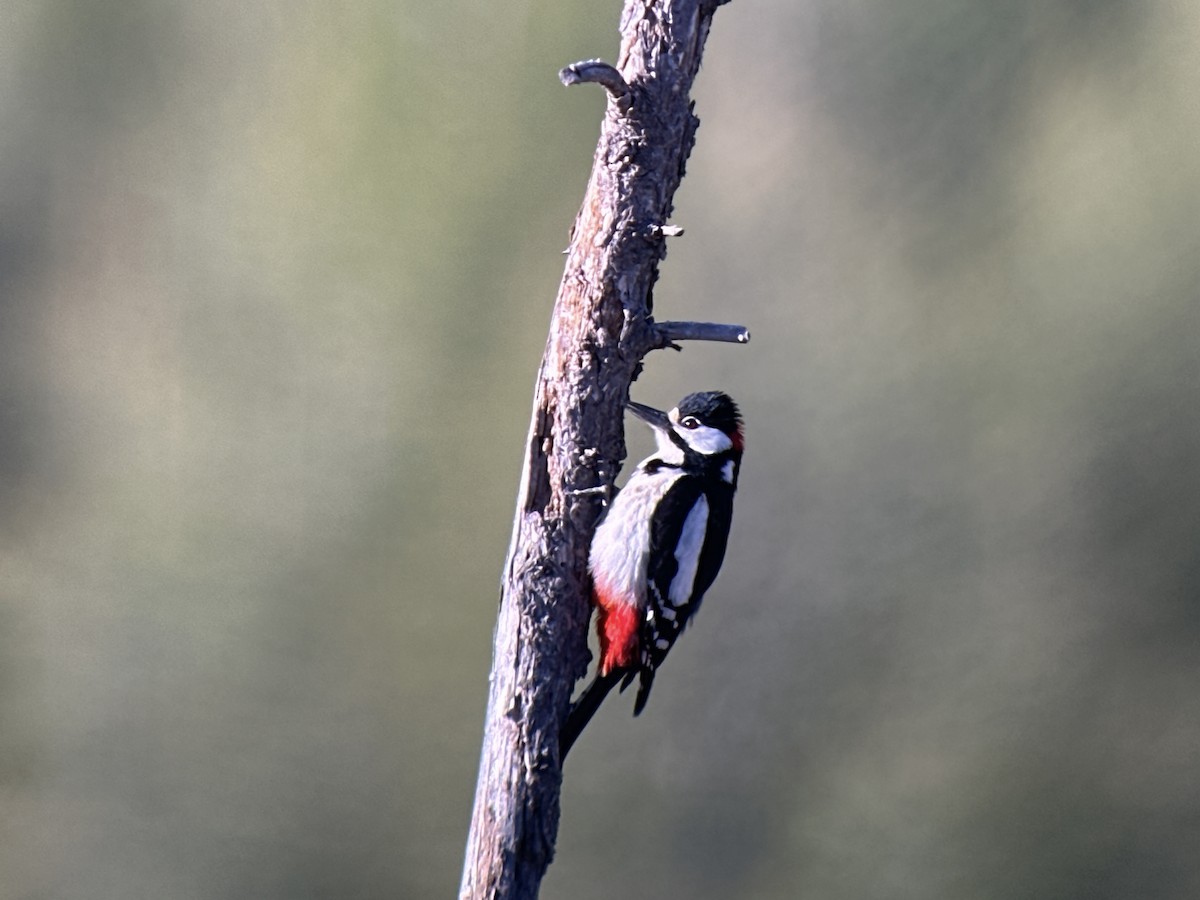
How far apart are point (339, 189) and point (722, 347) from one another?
1.29m

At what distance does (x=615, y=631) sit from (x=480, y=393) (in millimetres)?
1271

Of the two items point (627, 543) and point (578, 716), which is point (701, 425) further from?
point (578, 716)

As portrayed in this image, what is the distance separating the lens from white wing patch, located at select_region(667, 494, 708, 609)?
2.55 m

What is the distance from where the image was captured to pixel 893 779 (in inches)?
146

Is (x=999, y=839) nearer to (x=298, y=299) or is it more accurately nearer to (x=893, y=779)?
(x=893, y=779)

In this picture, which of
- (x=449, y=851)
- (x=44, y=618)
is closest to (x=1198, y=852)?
(x=449, y=851)

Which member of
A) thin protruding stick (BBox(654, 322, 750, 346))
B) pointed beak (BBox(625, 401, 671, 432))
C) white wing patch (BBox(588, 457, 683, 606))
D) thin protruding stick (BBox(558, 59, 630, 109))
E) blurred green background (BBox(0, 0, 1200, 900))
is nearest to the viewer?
thin protruding stick (BBox(558, 59, 630, 109))

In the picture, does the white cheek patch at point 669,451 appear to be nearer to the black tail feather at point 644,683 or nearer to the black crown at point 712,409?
the black crown at point 712,409

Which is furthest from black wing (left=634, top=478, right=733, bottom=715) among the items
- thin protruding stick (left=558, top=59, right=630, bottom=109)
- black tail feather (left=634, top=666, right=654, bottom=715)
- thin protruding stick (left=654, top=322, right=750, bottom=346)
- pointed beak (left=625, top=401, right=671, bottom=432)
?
thin protruding stick (left=558, top=59, right=630, bottom=109)

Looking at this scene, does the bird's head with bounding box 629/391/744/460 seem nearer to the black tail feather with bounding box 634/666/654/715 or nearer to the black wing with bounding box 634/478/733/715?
the black wing with bounding box 634/478/733/715

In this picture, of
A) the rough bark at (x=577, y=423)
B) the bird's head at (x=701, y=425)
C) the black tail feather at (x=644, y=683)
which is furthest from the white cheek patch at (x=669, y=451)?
the black tail feather at (x=644, y=683)

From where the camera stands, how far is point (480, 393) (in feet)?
11.6

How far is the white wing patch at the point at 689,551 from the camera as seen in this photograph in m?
2.55

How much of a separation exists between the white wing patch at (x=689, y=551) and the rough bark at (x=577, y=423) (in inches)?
11.2
